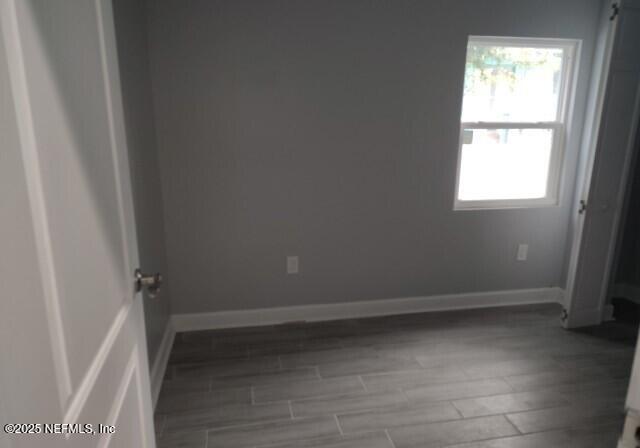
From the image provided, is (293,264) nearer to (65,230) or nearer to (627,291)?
(65,230)

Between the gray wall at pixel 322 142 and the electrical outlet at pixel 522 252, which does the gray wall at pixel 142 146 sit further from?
the electrical outlet at pixel 522 252

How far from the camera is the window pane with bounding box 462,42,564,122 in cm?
310

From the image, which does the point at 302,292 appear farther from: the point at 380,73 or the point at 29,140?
the point at 29,140

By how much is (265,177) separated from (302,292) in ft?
2.93

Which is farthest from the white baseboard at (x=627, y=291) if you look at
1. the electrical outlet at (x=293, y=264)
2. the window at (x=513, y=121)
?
the electrical outlet at (x=293, y=264)

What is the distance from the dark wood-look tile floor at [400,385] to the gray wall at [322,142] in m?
0.40

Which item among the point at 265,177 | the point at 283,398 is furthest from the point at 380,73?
the point at 283,398

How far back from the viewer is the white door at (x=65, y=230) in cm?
58

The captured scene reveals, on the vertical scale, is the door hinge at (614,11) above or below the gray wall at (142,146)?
above

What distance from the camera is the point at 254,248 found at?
3.06 metres

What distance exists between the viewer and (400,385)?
248 centimetres

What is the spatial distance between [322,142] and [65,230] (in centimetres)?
233

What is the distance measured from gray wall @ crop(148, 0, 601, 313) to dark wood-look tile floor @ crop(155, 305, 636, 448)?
0.40 metres

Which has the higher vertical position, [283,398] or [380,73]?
Result: [380,73]
